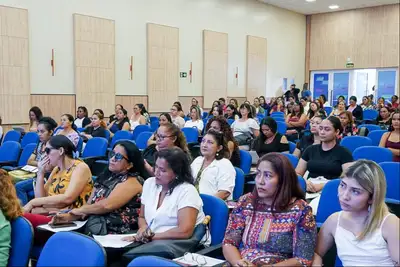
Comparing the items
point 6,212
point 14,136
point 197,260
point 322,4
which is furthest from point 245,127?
point 322,4

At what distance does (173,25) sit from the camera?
43.0ft

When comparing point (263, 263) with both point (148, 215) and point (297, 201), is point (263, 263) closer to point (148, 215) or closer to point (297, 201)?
point (297, 201)

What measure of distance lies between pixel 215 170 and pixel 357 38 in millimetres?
15853

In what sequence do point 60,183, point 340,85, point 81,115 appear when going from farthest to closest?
1. point 340,85
2. point 81,115
3. point 60,183

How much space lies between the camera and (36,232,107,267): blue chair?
1908mm

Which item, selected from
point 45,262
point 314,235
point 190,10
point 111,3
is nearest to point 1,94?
point 111,3

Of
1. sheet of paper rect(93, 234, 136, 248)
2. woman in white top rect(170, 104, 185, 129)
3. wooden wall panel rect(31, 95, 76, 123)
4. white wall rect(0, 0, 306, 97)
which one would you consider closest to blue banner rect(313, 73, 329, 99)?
white wall rect(0, 0, 306, 97)

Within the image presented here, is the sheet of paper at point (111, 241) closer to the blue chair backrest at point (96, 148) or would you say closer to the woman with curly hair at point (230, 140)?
the woman with curly hair at point (230, 140)

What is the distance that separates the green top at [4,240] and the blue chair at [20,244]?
3 cm

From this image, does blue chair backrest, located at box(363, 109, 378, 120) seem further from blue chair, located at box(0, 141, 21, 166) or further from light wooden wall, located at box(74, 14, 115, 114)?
blue chair, located at box(0, 141, 21, 166)

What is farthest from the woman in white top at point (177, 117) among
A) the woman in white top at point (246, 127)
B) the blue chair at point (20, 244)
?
the blue chair at point (20, 244)

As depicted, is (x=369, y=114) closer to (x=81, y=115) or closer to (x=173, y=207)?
(x=81, y=115)

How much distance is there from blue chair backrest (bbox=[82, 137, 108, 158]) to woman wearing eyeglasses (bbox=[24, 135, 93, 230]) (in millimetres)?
2479

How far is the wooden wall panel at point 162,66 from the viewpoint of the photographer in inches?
495
